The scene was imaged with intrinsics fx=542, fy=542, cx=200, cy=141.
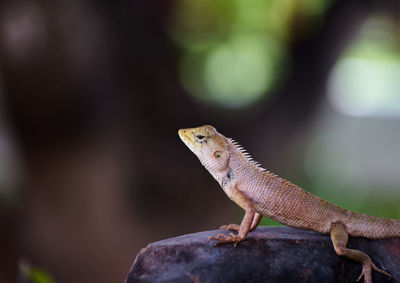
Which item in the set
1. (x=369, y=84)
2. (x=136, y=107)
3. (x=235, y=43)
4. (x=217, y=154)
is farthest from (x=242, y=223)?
(x=369, y=84)

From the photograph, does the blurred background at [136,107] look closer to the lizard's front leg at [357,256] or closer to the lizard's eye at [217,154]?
the lizard's eye at [217,154]

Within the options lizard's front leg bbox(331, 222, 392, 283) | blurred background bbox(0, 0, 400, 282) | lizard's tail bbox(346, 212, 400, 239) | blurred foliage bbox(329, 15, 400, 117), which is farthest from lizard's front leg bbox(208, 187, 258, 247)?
blurred foliage bbox(329, 15, 400, 117)

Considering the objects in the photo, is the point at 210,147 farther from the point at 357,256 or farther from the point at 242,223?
the point at 357,256

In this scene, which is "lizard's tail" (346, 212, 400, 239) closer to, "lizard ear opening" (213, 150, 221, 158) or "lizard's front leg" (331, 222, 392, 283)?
"lizard's front leg" (331, 222, 392, 283)

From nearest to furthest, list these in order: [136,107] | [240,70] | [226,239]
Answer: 1. [226,239]
2. [136,107]
3. [240,70]

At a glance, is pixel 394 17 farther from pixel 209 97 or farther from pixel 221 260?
pixel 221 260

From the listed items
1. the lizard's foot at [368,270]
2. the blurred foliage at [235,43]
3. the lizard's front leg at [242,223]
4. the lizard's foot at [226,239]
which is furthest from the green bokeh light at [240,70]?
the lizard's foot at [368,270]
